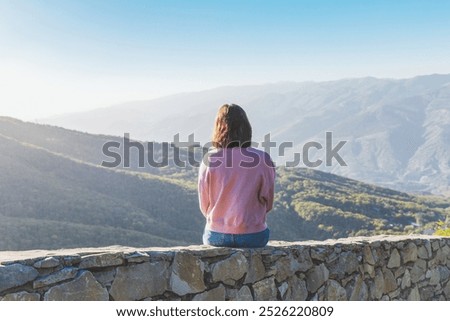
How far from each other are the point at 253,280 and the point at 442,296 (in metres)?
3.18

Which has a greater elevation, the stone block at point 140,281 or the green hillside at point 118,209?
the stone block at point 140,281

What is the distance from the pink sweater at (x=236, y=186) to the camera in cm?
353

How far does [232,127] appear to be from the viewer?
11.6 feet

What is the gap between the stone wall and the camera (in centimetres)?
265

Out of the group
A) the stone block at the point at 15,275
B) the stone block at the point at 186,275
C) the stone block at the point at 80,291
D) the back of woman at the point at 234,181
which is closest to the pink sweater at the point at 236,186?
the back of woman at the point at 234,181

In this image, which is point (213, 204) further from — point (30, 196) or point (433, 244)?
point (30, 196)

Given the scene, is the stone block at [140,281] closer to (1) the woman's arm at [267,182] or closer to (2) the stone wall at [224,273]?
(2) the stone wall at [224,273]

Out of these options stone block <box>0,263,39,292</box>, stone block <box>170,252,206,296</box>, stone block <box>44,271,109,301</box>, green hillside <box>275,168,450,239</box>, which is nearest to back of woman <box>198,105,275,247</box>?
stone block <box>170,252,206,296</box>

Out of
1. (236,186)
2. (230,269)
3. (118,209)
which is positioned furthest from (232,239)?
(118,209)

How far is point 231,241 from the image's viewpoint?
3.54 m

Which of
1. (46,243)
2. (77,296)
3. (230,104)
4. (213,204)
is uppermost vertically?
(230,104)

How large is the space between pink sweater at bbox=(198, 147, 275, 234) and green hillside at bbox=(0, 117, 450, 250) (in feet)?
70.8

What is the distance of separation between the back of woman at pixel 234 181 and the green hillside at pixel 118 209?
70.8ft
